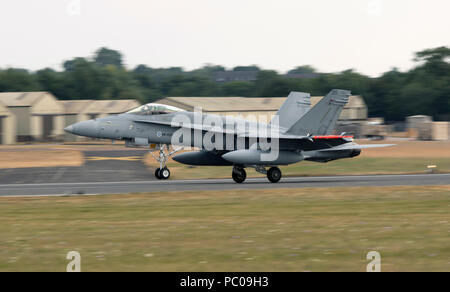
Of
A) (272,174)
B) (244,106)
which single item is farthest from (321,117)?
(244,106)

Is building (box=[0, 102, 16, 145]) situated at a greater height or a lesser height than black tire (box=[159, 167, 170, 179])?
greater

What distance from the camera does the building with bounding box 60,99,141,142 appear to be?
242 ft

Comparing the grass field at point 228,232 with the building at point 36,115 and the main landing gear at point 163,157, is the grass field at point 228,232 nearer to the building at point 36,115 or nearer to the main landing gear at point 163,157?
the main landing gear at point 163,157

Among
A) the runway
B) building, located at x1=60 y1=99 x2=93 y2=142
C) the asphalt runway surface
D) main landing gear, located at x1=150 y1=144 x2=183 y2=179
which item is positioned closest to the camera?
the runway

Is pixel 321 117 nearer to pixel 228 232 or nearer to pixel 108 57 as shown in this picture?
pixel 228 232

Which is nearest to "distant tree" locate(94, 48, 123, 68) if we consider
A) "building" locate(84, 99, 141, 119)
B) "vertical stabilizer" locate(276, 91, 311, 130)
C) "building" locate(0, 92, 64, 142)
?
"building" locate(84, 99, 141, 119)

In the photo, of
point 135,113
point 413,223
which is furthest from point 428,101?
point 413,223

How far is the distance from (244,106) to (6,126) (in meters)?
29.1

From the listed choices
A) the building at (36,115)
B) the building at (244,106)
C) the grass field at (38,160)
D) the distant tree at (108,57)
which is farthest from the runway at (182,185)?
the distant tree at (108,57)

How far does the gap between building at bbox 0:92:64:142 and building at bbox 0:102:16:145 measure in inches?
123

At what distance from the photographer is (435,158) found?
38.3 meters

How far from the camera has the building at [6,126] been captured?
209 ft

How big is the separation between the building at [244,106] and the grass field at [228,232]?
163 ft

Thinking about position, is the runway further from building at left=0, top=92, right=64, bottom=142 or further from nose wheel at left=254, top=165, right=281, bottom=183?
building at left=0, top=92, right=64, bottom=142
